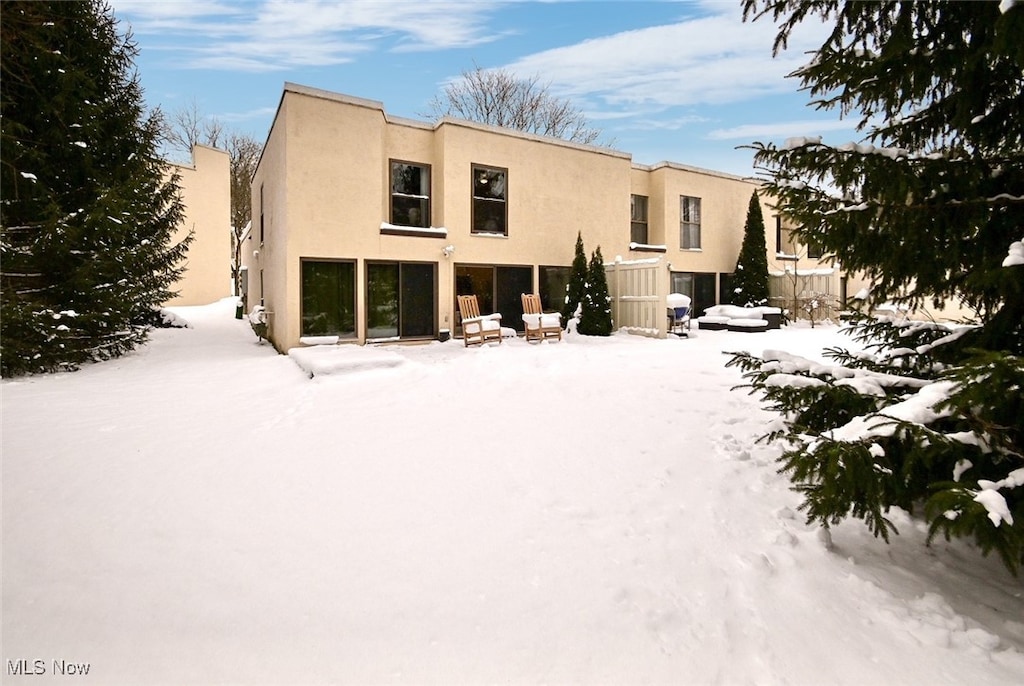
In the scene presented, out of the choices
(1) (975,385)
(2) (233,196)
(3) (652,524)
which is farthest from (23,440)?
(2) (233,196)

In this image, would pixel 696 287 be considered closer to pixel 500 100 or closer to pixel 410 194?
pixel 410 194

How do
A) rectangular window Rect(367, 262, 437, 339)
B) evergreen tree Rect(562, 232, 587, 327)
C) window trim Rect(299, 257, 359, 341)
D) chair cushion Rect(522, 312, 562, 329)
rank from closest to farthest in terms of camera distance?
window trim Rect(299, 257, 359, 341) → rectangular window Rect(367, 262, 437, 339) → chair cushion Rect(522, 312, 562, 329) → evergreen tree Rect(562, 232, 587, 327)

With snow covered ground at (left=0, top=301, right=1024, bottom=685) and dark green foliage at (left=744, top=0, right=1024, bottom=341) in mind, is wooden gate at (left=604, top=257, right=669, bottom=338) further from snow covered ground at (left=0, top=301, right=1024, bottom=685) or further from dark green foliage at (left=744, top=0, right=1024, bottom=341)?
dark green foliage at (left=744, top=0, right=1024, bottom=341)

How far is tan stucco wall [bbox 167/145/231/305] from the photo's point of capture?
20.3 m

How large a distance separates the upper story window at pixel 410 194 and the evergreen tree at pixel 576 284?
12.0 feet

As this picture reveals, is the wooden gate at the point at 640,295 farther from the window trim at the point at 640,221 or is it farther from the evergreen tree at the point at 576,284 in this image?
the window trim at the point at 640,221

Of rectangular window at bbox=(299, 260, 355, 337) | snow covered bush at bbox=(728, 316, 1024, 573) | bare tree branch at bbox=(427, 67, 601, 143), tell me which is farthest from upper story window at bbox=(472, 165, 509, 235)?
bare tree branch at bbox=(427, 67, 601, 143)

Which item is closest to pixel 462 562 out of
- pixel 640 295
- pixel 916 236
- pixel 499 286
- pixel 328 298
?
pixel 916 236

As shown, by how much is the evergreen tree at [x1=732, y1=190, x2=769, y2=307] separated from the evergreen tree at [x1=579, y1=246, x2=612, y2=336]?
243 inches

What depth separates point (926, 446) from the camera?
6.41 feet

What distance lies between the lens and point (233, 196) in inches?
1100

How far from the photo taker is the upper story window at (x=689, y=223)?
15869 millimetres

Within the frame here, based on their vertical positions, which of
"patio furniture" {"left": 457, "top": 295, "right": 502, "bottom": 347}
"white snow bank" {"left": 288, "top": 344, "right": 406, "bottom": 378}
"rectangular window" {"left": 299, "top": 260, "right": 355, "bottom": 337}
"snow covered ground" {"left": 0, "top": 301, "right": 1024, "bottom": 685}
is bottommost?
"snow covered ground" {"left": 0, "top": 301, "right": 1024, "bottom": 685}

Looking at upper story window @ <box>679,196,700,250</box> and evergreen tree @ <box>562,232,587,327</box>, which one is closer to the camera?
evergreen tree @ <box>562,232,587,327</box>
